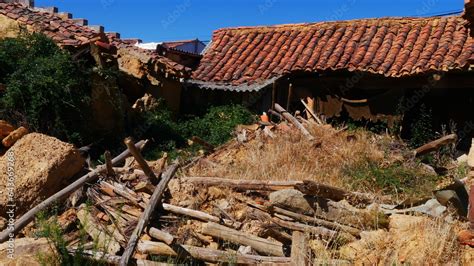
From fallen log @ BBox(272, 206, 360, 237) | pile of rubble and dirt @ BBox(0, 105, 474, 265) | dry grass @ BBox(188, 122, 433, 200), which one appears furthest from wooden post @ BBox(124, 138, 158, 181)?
fallen log @ BBox(272, 206, 360, 237)

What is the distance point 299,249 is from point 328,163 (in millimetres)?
3232

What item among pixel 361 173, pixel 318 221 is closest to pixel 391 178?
pixel 361 173

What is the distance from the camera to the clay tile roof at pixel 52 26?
42.3 ft

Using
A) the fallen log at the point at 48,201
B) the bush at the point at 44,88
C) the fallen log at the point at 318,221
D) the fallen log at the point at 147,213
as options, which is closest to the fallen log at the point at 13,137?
the bush at the point at 44,88

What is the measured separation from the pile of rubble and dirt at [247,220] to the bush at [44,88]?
93.2 inches

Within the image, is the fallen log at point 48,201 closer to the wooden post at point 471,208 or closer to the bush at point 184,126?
the bush at point 184,126

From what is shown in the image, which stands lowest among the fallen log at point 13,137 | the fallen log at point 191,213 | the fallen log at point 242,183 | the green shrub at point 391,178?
the fallen log at point 191,213

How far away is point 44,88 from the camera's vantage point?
1101 centimetres

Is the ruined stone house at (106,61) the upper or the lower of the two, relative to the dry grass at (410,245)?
upper

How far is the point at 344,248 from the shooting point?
648cm

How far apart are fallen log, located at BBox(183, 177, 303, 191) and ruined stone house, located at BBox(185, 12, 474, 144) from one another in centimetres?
609

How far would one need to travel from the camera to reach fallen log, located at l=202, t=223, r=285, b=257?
22.0 feet

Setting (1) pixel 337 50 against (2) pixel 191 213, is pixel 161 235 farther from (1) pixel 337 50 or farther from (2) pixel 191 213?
(1) pixel 337 50

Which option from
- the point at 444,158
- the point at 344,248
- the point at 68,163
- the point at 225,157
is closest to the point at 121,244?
the point at 68,163
